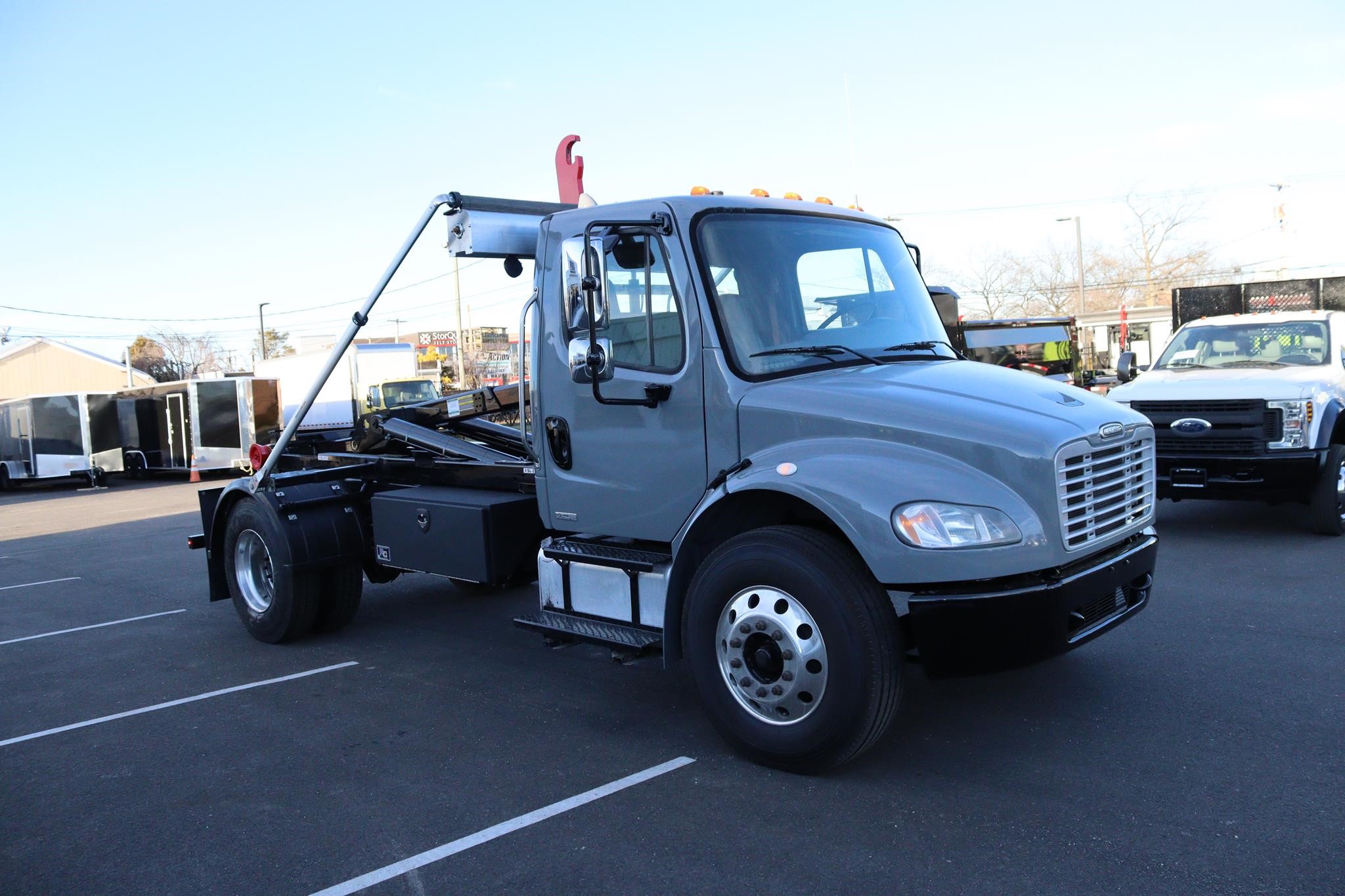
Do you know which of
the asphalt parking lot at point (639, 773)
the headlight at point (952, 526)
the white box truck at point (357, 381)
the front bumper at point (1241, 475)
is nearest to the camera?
the asphalt parking lot at point (639, 773)

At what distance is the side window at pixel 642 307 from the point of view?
15.9ft

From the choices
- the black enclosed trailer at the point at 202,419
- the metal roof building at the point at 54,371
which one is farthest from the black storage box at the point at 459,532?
the metal roof building at the point at 54,371

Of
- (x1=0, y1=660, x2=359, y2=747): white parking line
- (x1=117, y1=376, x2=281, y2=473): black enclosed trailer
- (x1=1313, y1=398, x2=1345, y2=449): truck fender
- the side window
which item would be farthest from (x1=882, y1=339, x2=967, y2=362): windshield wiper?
(x1=117, y1=376, x2=281, y2=473): black enclosed trailer

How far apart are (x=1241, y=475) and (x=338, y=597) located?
770 centimetres

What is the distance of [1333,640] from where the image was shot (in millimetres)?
5945

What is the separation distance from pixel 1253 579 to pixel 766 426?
5.10 meters

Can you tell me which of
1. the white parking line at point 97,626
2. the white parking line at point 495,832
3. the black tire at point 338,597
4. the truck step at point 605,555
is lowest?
the white parking line at point 97,626

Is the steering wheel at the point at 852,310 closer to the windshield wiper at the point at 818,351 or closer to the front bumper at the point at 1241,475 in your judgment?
the windshield wiper at the point at 818,351

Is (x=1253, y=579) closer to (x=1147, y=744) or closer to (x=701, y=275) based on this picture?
(x=1147, y=744)

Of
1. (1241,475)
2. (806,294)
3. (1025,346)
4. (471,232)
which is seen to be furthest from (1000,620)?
(1025,346)

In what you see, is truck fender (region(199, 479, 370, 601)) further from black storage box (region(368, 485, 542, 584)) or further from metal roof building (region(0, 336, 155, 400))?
metal roof building (region(0, 336, 155, 400))

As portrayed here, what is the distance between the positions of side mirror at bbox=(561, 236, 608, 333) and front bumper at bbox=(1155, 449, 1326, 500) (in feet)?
20.7

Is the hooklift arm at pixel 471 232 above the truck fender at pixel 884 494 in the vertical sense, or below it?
above

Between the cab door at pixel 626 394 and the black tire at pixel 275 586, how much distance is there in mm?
2461
